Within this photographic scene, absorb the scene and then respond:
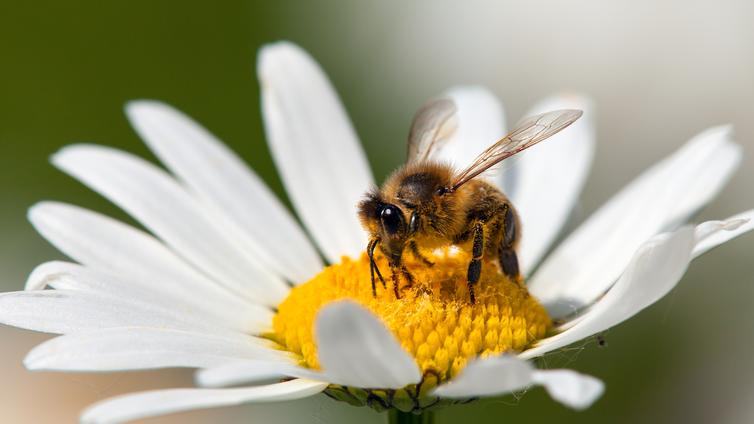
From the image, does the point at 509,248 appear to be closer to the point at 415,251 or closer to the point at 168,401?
the point at 415,251

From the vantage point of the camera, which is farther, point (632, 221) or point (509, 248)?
point (632, 221)

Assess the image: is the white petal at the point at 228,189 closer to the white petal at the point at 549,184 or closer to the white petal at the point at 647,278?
the white petal at the point at 549,184

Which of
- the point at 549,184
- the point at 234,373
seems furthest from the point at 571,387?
the point at 549,184

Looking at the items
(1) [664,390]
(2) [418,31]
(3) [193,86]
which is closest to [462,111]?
(1) [664,390]

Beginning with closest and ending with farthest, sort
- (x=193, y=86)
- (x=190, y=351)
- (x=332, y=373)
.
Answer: (x=332, y=373)
(x=190, y=351)
(x=193, y=86)

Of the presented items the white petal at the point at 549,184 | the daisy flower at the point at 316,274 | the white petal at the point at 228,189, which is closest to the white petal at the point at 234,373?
the daisy flower at the point at 316,274

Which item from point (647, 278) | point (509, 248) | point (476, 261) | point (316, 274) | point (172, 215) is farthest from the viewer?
point (316, 274)

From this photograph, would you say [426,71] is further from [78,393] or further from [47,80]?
[78,393]

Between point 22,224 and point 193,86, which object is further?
point 193,86
